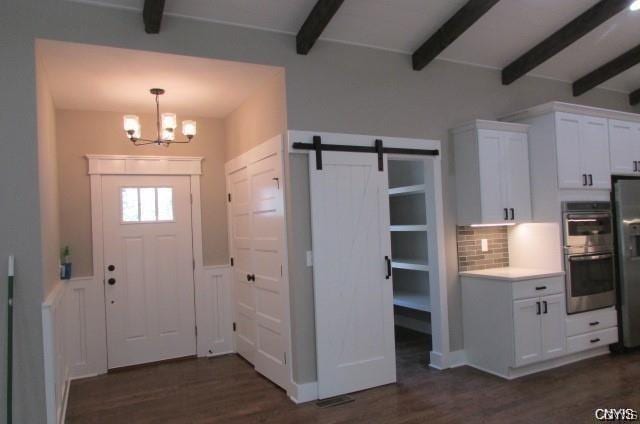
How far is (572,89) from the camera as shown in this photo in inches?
213

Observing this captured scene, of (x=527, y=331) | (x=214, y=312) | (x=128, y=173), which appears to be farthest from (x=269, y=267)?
(x=527, y=331)

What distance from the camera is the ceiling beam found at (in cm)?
491

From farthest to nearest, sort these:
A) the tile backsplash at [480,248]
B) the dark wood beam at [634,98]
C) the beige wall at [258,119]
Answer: the dark wood beam at [634,98]
the tile backsplash at [480,248]
the beige wall at [258,119]

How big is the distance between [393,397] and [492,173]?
7.42ft

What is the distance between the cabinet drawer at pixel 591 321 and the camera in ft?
14.2

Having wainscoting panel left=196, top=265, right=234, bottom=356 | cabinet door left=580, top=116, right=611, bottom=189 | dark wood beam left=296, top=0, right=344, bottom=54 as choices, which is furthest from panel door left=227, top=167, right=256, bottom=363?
cabinet door left=580, top=116, right=611, bottom=189

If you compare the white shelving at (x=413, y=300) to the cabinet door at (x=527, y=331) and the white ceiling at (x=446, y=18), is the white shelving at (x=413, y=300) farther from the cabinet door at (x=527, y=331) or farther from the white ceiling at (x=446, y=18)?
the white ceiling at (x=446, y=18)

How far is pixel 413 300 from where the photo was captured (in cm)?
519

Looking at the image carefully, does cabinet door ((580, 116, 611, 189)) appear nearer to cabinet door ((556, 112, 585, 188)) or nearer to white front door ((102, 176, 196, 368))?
cabinet door ((556, 112, 585, 188))

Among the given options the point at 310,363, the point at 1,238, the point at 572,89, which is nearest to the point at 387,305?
the point at 310,363

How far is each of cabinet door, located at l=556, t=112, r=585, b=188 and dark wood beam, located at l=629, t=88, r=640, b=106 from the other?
2.10 m

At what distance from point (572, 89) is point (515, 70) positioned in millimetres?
1119

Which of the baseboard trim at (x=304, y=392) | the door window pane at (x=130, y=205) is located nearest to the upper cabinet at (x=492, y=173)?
the baseboard trim at (x=304, y=392)

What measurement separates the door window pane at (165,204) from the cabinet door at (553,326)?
392 centimetres
